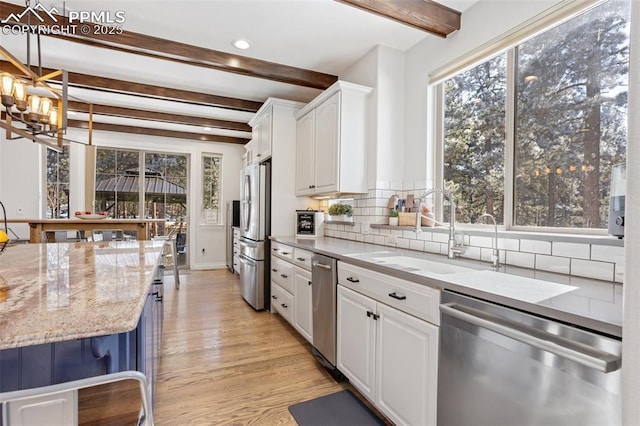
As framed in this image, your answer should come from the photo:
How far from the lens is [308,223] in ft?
11.8

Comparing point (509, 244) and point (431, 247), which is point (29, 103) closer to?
point (431, 247)

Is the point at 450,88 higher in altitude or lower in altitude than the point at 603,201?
higher

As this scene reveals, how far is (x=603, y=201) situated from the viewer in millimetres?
1538

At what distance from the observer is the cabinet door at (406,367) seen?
137cm

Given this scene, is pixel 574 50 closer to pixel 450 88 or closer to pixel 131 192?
pixel 450 88

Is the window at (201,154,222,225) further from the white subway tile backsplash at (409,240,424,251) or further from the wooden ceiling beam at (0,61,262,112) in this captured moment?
the white subway tile backsplash at (409,240,424,251)

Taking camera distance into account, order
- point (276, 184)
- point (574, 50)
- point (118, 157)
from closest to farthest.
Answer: point (574, 50)
point (276, 184)
point (118, 157)

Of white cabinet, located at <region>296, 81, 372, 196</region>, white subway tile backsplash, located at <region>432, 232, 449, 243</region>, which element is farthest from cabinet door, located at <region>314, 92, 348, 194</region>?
white subway tile backsplash, located at <region>432, 232, 449, 243</region>

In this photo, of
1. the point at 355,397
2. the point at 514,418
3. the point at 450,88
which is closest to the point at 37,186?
the point at 355,397

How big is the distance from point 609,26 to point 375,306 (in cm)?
186

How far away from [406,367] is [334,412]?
2.01 ft

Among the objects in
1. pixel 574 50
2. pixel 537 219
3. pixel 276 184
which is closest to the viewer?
pixel 574 50

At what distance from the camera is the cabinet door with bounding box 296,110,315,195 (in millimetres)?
3359

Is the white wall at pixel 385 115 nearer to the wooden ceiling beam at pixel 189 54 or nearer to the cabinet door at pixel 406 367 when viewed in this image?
the wooden ceiling beam at pixel 189 54
